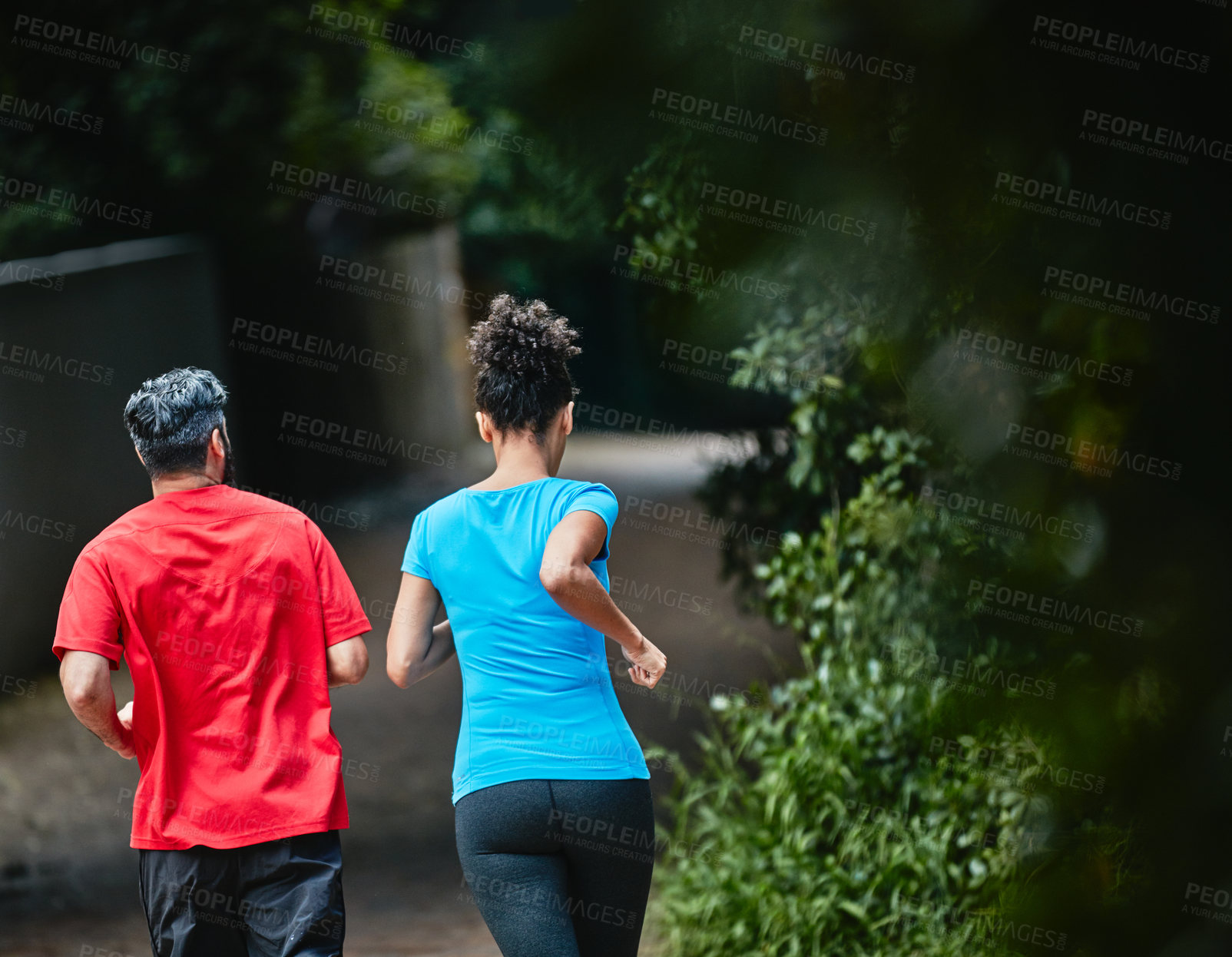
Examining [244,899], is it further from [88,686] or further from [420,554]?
[420,554]

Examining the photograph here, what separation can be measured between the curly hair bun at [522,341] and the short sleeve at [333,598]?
0.53 m

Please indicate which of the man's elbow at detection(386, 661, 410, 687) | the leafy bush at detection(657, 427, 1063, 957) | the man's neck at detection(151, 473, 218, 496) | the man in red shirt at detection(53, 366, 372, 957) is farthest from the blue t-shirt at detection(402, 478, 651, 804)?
the leafy bush at detection(657, 427, 1063, 957)

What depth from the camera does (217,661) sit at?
244cm

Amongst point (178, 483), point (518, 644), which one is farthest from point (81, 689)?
point (518, 644)

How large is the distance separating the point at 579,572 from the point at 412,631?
0.40 meters

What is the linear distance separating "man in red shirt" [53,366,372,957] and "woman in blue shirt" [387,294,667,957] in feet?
0.89

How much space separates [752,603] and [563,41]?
4.41 m

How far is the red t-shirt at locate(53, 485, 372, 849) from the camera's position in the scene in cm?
240

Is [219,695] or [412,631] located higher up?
[412,631]

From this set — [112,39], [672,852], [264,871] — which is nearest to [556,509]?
[264,871]

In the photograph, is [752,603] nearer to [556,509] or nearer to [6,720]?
[556,509]

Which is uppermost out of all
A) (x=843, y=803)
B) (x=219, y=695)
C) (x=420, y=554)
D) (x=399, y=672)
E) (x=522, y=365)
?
(x=522, y=365)

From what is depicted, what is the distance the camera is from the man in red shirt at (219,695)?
2408 mm

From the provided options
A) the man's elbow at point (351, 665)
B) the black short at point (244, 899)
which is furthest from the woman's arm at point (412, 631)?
the black short at point (244, 899)
